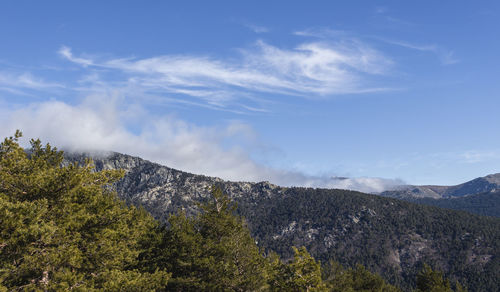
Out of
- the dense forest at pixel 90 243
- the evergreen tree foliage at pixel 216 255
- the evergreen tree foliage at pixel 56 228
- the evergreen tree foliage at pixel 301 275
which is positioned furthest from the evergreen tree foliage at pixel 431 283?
the evergreen tree foliage at pixel 56 228

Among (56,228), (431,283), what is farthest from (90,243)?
(431,283)

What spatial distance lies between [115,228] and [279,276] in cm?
1395

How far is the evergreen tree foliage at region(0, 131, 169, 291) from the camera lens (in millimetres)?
15977

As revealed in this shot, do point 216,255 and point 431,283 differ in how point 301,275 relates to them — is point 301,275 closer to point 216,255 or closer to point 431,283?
point 216,255

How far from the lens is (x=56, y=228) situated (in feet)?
54.2

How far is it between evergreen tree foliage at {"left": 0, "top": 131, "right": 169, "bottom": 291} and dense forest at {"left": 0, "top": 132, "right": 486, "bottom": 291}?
0.16 feet

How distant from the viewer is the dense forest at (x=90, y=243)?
648 inches

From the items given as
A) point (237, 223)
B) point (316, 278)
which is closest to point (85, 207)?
point (237, 223)

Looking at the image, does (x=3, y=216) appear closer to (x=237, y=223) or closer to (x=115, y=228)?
(x=115, y=228)

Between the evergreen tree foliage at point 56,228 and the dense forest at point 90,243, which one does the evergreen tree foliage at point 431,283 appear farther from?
the evergreen tree foliage at point 56,228

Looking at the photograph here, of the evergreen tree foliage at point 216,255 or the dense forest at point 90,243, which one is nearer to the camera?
the dense forest at point 90,243

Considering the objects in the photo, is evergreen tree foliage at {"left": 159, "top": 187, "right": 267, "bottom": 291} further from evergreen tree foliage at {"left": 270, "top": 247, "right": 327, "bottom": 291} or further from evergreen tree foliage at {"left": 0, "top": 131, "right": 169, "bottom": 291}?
evergreen tree foliage at {"left": 0, "top": 131, "right": 169, "bottom": 291}

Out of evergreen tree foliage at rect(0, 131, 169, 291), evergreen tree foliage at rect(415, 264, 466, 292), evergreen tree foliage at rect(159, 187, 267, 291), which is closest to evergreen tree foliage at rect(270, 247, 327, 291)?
evergreen tree foliage at rect(159, 187, 267, 291)

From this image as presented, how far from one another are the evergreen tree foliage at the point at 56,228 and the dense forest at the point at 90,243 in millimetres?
49
